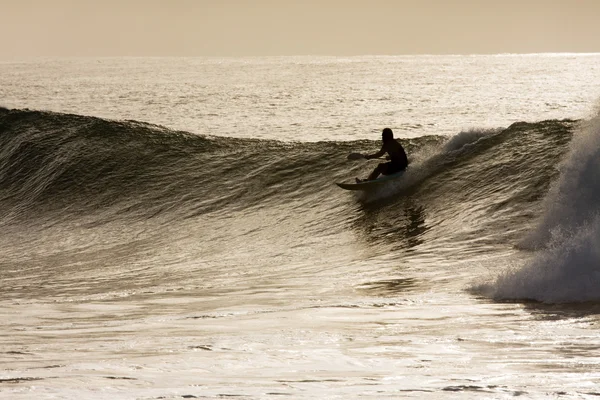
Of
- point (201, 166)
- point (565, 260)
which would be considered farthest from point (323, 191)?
point (565, 260)

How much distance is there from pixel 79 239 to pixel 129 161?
21.5 ft

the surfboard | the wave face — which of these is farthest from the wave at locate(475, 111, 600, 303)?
the surfboard

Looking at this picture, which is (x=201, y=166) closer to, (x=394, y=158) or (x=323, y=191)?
(x=323, y=191)

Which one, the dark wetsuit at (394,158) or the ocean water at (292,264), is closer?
the ocean water at (292,264)

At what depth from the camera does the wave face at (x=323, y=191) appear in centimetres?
1262

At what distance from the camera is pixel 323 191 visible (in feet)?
65.6

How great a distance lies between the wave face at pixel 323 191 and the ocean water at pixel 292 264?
0.17 feet

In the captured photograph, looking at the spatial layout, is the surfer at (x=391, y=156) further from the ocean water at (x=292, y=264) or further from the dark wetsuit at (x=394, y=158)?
the ocean water at (x=292, y=264)

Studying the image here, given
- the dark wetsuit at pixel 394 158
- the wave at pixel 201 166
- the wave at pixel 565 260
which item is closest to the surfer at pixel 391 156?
the dark wetsuit at pixel 394 158

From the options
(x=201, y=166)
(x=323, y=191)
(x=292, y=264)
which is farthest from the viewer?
(x=201, y=166)

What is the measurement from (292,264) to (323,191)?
6.04m

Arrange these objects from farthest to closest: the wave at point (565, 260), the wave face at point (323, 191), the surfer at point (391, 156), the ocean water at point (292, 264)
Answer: the surfer at point (391, 156)
the wave face at point (323, 191)
the wave at point (565, 260)
the ocean water at point (292, 264)

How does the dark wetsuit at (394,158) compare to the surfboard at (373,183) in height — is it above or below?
above

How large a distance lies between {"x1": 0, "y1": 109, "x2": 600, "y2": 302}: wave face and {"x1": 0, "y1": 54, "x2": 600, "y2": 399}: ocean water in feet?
0.17
